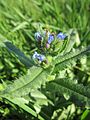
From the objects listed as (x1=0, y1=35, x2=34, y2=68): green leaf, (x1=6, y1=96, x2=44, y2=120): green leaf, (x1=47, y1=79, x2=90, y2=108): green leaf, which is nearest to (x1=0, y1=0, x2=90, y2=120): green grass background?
(x1=0, y1=35, x2=34, y2=68): green leaf

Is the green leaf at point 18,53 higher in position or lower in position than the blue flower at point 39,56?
higher

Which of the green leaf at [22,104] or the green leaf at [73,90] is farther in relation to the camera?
the green leaf at [22,104]

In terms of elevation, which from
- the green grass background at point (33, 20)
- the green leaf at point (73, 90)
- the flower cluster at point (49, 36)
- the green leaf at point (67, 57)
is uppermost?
the green grass background at point (33, 20)

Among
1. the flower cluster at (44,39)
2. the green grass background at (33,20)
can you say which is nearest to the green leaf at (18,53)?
the flower cluster at (44,39)

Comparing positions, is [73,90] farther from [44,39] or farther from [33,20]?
[33,20]

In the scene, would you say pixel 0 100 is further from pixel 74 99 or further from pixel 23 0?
pixel 23 0

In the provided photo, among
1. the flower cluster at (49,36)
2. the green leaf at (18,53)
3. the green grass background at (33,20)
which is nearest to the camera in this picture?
the flower cluster at (49,36)

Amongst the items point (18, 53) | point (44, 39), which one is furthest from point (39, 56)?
point (18, 53)

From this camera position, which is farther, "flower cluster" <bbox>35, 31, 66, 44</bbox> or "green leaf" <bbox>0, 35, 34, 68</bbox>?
"green leaf" <bbox>0, 35, 34, 68</bbox>

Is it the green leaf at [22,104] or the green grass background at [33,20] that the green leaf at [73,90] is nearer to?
the green leaf at [22,104]

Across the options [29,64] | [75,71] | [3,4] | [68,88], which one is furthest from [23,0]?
[68,88]

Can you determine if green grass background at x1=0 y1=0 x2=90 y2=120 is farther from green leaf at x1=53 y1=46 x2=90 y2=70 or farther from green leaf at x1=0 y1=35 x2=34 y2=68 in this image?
green leaf at x1=53 y1=46 x2=90 y2=70
